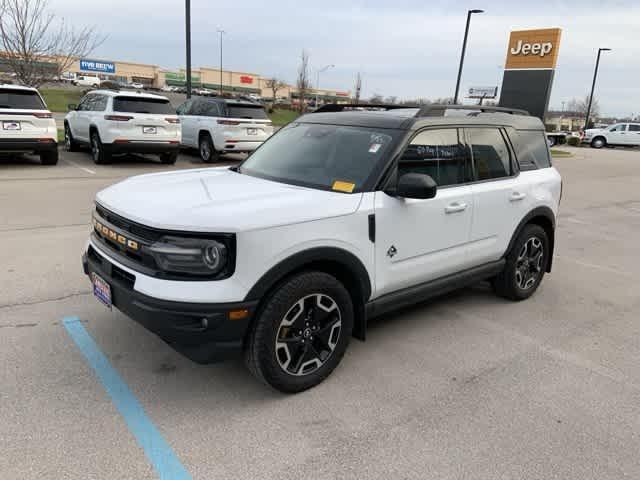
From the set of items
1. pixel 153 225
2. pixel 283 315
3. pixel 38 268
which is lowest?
pixel 38 268

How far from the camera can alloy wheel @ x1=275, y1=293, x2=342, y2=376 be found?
3016mm

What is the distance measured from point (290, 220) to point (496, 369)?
188 centimetres

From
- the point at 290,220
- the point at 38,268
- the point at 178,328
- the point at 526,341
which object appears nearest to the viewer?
the point at 178,328

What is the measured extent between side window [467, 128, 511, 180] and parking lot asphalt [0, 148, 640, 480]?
49.8 inches

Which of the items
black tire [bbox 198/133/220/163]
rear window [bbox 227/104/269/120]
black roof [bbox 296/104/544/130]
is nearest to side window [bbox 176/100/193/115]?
black tire [bbox 198/133/220/163]

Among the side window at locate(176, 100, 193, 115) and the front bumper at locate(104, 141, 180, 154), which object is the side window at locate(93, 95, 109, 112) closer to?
the front bumper at locate(104, 141, 180, 154)

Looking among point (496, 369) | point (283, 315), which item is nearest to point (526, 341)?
point (496, 369)

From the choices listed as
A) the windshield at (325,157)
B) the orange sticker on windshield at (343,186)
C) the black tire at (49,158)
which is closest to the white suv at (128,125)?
the black tire at (49,158)

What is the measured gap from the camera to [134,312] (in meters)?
2.82

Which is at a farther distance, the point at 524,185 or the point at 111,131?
the point at 111,131

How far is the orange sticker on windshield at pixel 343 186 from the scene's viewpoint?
3322 mm

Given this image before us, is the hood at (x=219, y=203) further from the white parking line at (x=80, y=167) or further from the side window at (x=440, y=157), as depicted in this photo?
the white parking line at (x=80, y=167)

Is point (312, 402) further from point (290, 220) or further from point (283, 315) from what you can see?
point (290, 220)

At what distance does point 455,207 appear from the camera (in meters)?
3.85
